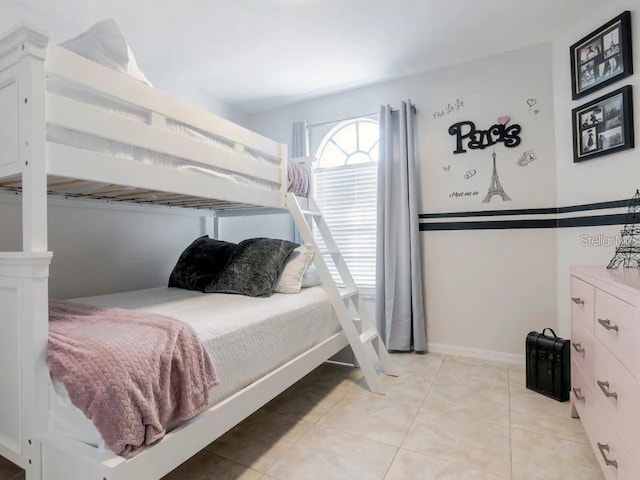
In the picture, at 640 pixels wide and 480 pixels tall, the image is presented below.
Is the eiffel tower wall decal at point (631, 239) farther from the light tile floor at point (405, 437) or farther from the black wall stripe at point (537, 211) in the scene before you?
the light tile floor at point (405, 437)

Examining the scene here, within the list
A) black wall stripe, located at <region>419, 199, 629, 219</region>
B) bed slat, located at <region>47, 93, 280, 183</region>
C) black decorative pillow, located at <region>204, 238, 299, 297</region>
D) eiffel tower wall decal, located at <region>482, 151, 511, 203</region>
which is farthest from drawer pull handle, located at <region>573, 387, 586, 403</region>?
bed slat, located at <region>47, 93, 280, 183</region>

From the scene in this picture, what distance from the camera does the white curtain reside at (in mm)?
2828

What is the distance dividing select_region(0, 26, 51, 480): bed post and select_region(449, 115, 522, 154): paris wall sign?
261 cm

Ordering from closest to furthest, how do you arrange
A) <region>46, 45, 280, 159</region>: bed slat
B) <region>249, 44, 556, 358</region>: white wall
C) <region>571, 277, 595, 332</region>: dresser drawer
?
<region>46, 45, 280, 159</region>: bed slat → <region>571, 277, 595, 332</region>: dresser drawer → <region>249, 44, 556, 358</region>: white wall

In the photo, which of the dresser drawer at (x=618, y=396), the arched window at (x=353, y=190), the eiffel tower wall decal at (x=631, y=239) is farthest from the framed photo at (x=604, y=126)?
the arched window at (x=353, y=190)

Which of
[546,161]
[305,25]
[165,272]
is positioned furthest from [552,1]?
[165,272]

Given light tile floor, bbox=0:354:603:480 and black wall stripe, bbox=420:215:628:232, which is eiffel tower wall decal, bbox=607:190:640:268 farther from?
light tile floor, bbox=0:354:603:480

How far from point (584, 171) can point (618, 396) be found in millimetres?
1687

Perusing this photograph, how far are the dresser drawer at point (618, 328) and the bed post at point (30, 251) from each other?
1.72 meters

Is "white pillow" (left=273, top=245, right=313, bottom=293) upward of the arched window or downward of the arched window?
downward

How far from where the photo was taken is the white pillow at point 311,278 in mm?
2390

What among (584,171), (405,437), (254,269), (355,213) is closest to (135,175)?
(254,269)

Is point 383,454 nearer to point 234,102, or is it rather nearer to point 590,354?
point 590,354

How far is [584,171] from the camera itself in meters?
2.28
